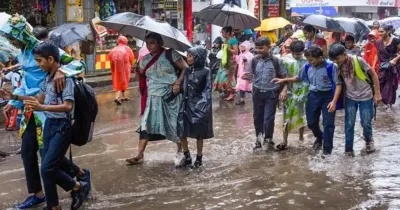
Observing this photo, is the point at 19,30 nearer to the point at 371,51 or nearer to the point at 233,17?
the point at 233,17

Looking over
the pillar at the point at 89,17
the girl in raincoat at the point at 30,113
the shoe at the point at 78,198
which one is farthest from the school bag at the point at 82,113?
the pillar at the point at 89,17

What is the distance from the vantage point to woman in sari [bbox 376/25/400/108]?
1077 cm

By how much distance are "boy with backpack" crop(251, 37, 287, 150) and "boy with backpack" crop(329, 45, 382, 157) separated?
81 centimetres

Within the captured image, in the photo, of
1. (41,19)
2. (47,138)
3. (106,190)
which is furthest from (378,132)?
(41,19)

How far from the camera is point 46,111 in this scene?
4816 mm

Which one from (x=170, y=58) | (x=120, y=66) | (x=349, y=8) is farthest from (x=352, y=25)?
(x=349, y=8)

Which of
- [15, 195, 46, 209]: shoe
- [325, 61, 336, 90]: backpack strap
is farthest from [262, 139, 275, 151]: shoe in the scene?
[15, 195, 46, 209]: shoe

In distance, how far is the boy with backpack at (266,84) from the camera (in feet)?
24.5

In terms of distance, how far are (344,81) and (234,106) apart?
484 cm

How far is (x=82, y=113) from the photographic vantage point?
507 centimetres

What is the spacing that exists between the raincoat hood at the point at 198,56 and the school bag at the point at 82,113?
1828 mm

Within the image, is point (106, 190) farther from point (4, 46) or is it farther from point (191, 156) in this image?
point (4, 46)

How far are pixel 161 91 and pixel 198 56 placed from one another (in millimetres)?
601

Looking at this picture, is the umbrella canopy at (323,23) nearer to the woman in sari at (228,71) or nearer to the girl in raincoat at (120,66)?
the woman in sari at (228,71)
